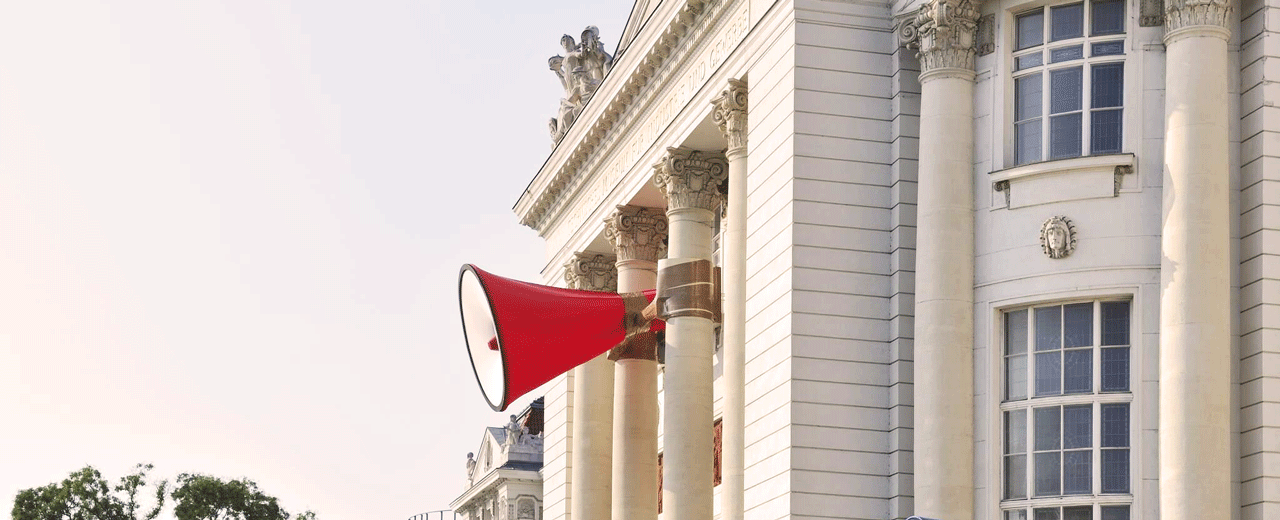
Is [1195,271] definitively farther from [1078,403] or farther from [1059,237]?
[1078,403]

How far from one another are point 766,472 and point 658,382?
13327 mm

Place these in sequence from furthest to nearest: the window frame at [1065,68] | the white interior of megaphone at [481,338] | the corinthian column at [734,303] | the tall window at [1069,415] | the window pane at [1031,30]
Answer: the white interior of megaphone at [481,338] < the corinthian column at [734,303] < the window pane at [1031,30] < the window frame at [1065,68] < the tall window at [1069,415]

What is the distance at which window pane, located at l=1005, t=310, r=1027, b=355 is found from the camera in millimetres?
33906

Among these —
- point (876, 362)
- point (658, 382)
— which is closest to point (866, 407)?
point (876, 362)

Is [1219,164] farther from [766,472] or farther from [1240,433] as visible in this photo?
[766,472]

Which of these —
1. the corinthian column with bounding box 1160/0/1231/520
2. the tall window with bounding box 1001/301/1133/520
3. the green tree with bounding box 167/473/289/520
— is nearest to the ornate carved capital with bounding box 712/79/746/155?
the tall window with bounding box 1001/301/1133/520

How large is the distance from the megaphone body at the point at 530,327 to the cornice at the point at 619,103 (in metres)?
4.84

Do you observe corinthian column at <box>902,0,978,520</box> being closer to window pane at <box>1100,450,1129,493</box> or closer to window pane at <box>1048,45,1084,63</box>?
window pane at <box>1048,45,1084,63</box>

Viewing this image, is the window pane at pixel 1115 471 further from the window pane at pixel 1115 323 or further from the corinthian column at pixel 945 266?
the corinthian column at pixel 945 266

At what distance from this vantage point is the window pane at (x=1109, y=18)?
112 ft

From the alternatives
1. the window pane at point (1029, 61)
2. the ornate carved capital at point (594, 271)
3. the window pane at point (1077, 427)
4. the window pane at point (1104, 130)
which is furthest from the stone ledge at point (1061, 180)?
the ornate carved capital at point (594, 271)

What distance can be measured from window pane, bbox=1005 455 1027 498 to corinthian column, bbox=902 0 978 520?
592 mm

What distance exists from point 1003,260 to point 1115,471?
12.8 ft

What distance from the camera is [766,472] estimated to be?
119 ft
